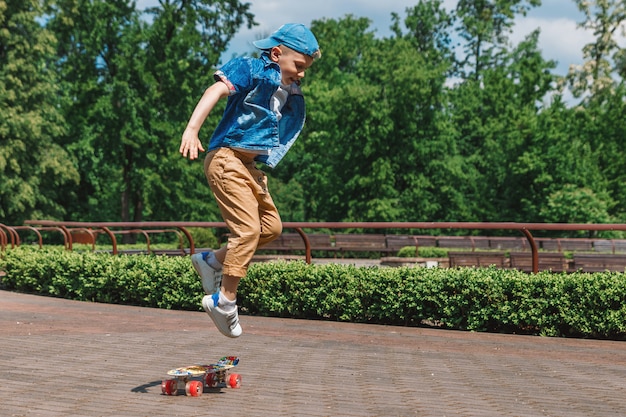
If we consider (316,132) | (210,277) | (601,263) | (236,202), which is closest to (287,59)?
(236,202)

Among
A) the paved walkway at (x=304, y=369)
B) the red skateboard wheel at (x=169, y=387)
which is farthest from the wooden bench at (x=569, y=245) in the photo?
the red skateboard wheel at (x=169, y=387)

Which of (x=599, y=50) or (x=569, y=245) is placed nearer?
(x=569, y=245)

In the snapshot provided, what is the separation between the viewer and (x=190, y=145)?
4.36 metres

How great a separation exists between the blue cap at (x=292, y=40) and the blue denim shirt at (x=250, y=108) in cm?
9

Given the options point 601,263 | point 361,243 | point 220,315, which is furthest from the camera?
point 361,243

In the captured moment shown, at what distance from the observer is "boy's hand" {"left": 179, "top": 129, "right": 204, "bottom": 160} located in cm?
431

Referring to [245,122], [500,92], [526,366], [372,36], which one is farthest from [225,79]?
[372,36]

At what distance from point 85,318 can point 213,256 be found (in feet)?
15.6

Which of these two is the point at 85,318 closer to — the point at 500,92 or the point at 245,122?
the point at 245,122

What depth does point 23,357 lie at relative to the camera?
6234mm

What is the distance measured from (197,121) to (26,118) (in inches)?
1222

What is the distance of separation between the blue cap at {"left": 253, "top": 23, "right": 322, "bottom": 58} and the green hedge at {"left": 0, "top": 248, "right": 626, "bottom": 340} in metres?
4.59

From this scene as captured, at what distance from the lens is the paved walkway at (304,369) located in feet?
15.0

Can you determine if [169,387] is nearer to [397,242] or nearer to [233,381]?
[233,381]
